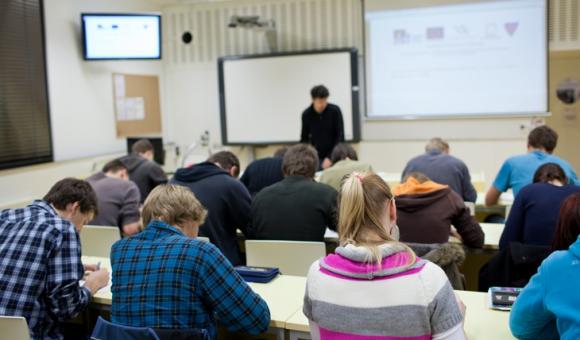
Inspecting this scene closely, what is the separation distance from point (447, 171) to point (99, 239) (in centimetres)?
251

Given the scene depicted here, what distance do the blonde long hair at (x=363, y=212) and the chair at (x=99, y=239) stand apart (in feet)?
7.44

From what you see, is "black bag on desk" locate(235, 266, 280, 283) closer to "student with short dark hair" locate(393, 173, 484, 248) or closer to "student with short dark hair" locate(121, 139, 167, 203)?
"student with short dark hair" locate(393, 173, 484, 248)

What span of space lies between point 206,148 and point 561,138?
4694 mm

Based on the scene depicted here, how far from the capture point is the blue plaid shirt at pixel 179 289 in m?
2.01

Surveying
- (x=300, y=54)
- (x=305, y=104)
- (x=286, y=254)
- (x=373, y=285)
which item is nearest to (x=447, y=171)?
(x=286, y=254)

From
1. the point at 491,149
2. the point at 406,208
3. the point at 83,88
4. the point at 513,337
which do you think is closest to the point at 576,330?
the point at 513,337

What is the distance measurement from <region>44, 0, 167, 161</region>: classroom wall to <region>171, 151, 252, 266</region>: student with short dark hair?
342cm

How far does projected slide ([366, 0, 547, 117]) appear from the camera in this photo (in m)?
6.65

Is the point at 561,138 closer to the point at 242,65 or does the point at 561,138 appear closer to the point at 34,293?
the point at 242,65

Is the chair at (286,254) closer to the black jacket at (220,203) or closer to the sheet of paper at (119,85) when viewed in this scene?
the black jacket at (220,203)

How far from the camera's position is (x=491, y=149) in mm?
6910

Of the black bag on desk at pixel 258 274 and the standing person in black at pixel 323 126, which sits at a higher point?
the standing person in black at pixel 323 126

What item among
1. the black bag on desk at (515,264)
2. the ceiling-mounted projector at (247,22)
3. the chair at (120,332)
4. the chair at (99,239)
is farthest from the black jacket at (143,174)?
the chair at (120,332)

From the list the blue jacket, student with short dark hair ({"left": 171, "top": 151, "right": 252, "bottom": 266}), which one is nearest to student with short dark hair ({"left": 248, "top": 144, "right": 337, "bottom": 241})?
student with short dark hair ({"left": 171, "top": 151, "right": 252, "bottom": 266})
